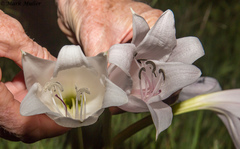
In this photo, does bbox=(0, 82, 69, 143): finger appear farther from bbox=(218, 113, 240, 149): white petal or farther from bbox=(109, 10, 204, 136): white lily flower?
bbox=(218, 113, 240, 149): white petal

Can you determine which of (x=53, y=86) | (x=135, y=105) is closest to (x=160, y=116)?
(x=135, y=105)

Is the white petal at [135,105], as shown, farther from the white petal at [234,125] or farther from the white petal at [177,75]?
the white petal at [234,125]

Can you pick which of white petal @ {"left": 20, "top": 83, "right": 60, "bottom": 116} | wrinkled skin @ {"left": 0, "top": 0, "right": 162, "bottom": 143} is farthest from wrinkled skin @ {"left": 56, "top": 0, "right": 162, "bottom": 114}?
white petal @ {"left": 20, "top": 83, "right": 60, "bottom": 116}

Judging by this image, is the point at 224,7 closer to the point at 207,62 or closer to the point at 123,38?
the point at 207,62

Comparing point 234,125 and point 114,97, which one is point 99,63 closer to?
point 114,97

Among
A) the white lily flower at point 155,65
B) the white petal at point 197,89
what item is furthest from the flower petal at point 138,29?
the white petal at point 197,89

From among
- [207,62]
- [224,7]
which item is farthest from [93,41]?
[224,7]

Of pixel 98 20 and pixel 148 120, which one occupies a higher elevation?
pixel 98 20
